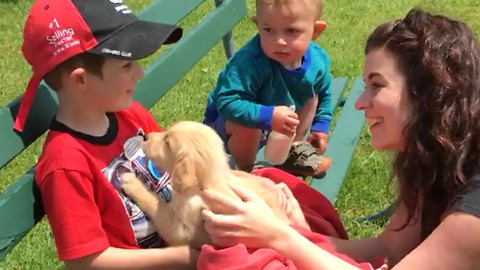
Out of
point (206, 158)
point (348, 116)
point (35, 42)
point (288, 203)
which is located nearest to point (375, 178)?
point (348, 116)

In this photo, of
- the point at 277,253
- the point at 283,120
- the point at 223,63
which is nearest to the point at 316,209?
the point at 283,120

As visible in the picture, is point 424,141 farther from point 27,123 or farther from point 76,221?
point 27,123

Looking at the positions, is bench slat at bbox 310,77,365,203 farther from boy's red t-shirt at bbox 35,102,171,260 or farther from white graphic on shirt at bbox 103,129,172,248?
boy's red t-shirt at bbox 35,102,171,260

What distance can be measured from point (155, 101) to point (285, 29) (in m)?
0.79

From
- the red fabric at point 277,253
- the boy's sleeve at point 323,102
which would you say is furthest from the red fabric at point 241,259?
the boy's sleeve at point 323,102

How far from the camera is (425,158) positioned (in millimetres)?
2537

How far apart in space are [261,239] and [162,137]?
21.4 inches

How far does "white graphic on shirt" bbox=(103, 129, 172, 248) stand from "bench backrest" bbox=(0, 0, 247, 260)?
0.93 ft

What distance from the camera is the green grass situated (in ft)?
13.7

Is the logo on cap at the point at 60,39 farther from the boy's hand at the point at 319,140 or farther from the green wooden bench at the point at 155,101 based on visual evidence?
the boy's hand at the point at 319,140

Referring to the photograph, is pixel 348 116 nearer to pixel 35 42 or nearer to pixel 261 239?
pixel 261 239

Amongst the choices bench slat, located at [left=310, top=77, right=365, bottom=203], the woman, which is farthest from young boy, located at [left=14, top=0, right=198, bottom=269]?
bench slat, located at [left=310, top=77, right=365, bottom=203]

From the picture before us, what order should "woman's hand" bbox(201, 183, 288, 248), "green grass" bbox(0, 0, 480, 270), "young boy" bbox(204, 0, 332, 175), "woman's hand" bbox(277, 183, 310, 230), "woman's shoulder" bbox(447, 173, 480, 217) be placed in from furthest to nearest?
"green grass" bbox(0, 0, 480, 270), "young boy" bbox(204, 0, 332, 175), "woman's hand" bbox(277, 183, 310, 230), "woman's hand" bbox(201, 183, 288, 248), "woman's shoulder" bbox(447, 173, 480, 217)

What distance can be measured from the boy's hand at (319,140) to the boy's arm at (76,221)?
182cm
